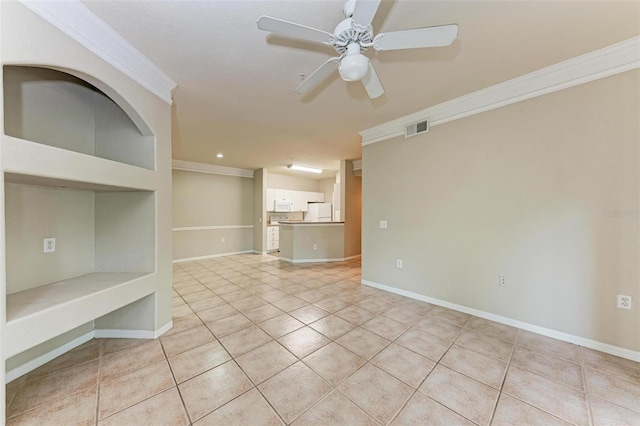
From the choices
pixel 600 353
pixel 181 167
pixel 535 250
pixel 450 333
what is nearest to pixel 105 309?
pixel 450 333

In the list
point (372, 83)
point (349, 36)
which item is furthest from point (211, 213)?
point (349, 36)

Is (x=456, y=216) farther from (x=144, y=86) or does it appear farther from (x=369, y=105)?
(x=144, y=86)

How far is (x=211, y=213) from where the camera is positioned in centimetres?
652

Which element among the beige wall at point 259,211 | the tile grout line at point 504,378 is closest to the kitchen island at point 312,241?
the beige wall at point 259,211

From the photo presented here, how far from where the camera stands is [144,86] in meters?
2.13

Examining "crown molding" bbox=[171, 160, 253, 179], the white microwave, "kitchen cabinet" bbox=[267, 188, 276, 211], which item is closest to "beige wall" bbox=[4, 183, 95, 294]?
"crown molding" bbox=[171, 160, 253, 179]

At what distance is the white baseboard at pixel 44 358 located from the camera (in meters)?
1.67

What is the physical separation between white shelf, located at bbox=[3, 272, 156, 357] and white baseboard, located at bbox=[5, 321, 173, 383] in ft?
1.49

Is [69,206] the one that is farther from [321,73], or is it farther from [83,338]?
[321,73]

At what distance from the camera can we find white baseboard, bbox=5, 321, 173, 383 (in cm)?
174

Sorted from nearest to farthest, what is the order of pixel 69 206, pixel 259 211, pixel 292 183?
pixel 69 206
pixel 259 211
pixel 292 183

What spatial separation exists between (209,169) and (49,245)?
4.78 m

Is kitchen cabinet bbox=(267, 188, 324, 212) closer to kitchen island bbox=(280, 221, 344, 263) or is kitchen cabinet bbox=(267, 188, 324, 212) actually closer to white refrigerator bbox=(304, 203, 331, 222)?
white refrigerator bbox=(304, 203, 331, 222)

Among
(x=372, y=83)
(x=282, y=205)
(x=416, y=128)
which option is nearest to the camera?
(x=372, y=83)
